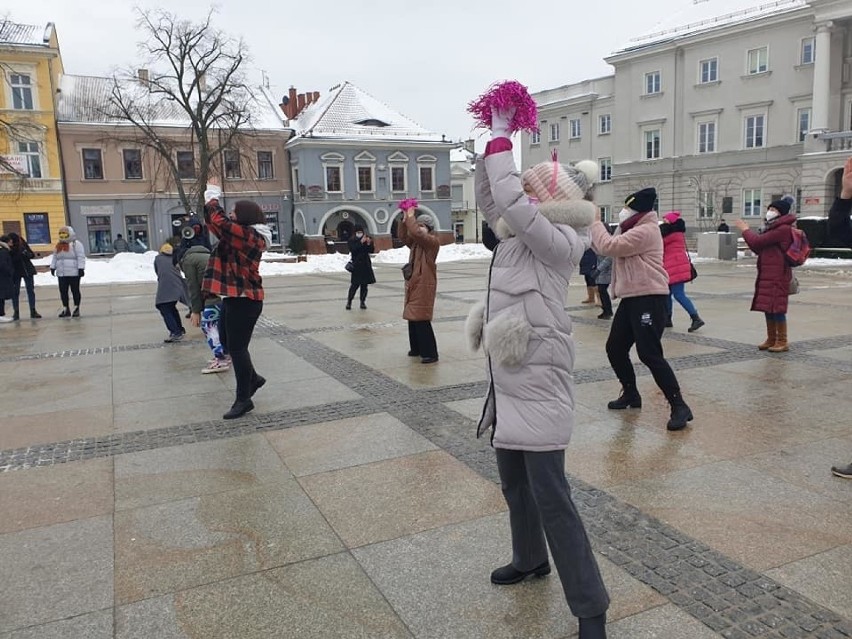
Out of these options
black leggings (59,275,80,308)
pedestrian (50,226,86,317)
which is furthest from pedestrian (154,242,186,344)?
black leggings (59,275,80,308)

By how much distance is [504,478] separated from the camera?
302cm

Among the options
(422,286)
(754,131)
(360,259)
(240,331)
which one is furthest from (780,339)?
(754,131)

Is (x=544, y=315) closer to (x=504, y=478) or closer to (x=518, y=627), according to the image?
(x=504, y=478)

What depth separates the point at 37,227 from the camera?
1578 inches

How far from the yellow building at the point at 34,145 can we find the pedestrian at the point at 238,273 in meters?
38.6

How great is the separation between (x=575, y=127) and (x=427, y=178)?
1146 cm

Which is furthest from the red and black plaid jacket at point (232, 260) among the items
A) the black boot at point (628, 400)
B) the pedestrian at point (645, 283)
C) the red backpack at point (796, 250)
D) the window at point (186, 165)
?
the window at point (186, 165)

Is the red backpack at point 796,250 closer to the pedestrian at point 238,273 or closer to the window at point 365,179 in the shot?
the pedestrian at point 238,273

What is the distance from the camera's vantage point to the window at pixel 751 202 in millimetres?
39562

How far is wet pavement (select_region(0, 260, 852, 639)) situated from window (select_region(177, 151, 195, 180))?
128 ft

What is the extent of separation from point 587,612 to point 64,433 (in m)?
4.76

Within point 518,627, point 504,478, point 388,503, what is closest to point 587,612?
point 518,627

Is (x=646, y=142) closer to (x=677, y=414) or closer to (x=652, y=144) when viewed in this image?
(x=652, y=144)

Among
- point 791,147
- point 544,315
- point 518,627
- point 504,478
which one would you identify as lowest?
point 518,627
